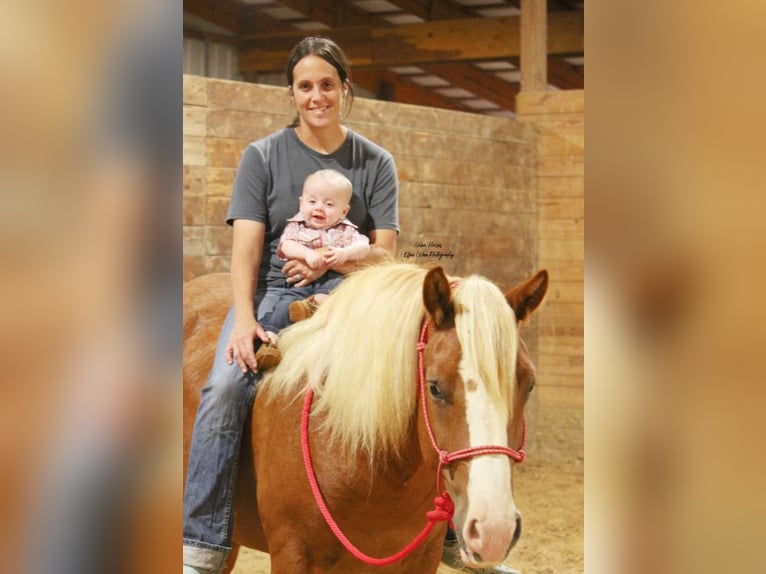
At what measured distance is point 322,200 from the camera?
1.66 metres

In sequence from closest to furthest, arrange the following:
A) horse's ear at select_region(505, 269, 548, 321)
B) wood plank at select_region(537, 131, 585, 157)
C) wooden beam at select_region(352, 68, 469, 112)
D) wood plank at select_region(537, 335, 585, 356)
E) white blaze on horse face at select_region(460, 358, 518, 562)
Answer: white blaze on horse face at select_region(460, 358, 518, 562)
horse's ear at select_region(505, 269, 548, 321)
wooden beam at select_region(352, 68, 469, 112)
wood plank at select_region(537, 335, 585, 356)
wood plank at select_region(537, 131, 585, 157)

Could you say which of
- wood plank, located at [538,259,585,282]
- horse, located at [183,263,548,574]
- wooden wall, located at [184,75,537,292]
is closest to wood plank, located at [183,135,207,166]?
wooden wall, located at [184,75,537,292]

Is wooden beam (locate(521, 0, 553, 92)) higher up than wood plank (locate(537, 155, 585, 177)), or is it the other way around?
wooden beam (locate(521, 0, 553, 92))

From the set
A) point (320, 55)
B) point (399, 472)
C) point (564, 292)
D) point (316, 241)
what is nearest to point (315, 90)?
point (320, 55)

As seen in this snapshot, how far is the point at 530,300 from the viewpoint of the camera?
1431 mm

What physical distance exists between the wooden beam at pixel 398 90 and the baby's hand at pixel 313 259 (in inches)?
15.6

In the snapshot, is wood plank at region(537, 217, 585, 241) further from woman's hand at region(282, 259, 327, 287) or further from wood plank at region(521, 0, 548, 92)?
woman's hand at region(282, 259, 327, 287)

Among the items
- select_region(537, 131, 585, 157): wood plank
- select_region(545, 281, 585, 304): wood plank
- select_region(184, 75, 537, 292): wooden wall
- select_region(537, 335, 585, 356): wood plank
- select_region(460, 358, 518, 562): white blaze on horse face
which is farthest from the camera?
select_region(537, 131, 585, 157): wood plank

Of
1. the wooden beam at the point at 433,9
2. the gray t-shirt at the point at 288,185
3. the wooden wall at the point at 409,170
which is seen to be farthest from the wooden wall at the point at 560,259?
the gray t-shirt at the point at 288,185

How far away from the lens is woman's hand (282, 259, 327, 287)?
5.44 ft
